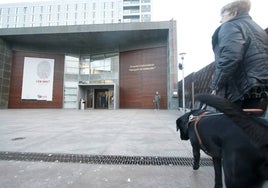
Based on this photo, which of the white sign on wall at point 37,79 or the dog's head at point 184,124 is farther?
the white sign on wall at point 37,79

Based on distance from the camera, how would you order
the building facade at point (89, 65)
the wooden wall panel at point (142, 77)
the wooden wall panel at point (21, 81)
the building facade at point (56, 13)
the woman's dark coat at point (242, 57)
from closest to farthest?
the woman's dark coat at point (242, 57)
the building facade at point (89, 65)
the wooden wall panel at point (142, 77)
the wooden wall panel at point (21, 81)
the building facade at point (56, 13)

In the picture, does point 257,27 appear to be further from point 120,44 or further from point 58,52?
point 58,52

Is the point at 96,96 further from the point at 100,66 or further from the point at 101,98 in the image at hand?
the point at 100,66

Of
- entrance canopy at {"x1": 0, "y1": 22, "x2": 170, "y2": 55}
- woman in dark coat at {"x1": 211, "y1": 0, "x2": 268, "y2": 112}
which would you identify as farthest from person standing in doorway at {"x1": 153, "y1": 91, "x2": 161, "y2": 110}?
woman in dark coat at {"x1": 211, "y1": 0, "x2": 268, "y2": 112}

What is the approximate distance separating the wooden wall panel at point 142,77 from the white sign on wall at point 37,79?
27.9ft

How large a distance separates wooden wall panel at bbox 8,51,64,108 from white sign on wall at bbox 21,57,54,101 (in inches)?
15.5

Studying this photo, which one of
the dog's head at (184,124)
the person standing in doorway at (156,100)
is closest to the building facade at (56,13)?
the person standing in doorway at (156,100)

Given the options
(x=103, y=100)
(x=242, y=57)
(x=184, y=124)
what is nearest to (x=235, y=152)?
(x=242, y=57)

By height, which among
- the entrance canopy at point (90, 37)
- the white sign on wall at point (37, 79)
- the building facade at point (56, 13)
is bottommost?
the white sign on wall at point (37, 79)

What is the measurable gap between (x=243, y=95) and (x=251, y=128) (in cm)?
45

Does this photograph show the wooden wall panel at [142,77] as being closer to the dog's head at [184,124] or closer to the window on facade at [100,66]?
the window on facade at [100,66]

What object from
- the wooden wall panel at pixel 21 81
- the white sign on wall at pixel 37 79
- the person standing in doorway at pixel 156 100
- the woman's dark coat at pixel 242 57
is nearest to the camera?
the woman's dark coat at pixel 242 57

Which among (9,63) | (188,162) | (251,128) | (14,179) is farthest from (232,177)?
(9,63)

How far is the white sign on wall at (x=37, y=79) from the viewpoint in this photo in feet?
67.2
